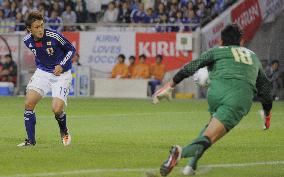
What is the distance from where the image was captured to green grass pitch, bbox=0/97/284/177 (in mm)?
11102

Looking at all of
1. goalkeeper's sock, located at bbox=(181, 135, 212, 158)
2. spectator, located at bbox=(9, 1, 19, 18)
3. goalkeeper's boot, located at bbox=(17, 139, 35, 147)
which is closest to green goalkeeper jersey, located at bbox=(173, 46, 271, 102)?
goalkeeper's sock, located at bbox=(181, 135, 212, 158)

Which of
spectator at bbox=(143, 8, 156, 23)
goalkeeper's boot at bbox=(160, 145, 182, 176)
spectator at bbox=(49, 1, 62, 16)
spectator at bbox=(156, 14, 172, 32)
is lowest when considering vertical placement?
goalkeeper's boot at bbox=(160, 145, 182, 176)

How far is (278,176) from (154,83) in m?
19.7

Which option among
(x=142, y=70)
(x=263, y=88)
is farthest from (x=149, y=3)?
(x=263, y=88)

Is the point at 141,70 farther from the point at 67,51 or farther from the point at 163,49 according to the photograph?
the point at 67,51

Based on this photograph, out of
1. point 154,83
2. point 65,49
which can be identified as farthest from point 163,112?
point 65,49

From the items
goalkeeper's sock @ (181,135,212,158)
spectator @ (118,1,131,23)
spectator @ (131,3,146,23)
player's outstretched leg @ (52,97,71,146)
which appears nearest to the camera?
goalkeeper's sock @ (181,135,212,158)

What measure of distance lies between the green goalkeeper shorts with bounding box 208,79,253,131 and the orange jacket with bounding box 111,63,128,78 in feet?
67.6

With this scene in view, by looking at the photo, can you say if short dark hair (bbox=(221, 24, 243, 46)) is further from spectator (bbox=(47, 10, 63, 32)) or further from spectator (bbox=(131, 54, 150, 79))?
spectator (bbox=(47, 10, 63, 32))

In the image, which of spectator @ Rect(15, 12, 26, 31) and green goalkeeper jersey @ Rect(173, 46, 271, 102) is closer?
green goalkeeper jersey @ Rect(173, 46, 271, 102)

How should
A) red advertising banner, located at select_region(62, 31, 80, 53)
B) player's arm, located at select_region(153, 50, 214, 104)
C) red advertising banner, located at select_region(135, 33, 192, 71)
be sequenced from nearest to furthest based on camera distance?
1. player's arm, located at select_region(153, 50, 214, 104)
2. red advertising banner, located at select_region(135, 33, 192, 71)
3. red advertising banner, located at select_region(62, 31, 80, 53)

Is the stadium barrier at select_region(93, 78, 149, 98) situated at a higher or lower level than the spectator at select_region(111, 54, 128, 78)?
lower

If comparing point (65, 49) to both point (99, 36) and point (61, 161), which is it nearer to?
point (61, 161)

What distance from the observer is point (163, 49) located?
31047mm
